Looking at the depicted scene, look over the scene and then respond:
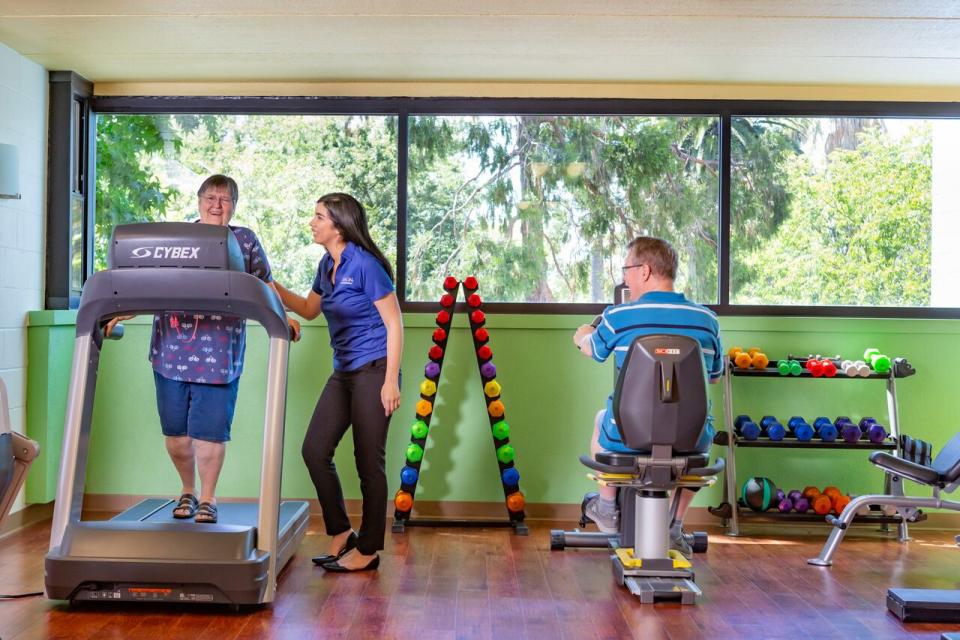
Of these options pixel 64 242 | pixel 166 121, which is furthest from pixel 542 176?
pixel 64 242

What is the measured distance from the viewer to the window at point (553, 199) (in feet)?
17.0

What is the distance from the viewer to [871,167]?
519 centimetres

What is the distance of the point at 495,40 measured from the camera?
14.0 ft

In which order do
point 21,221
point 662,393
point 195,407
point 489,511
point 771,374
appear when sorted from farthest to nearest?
point 489,511, point 771,374, point 21,221, point 195,407, point 662,393

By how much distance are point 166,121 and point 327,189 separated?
97 centimetres

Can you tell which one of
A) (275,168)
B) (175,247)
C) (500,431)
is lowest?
(500,431)

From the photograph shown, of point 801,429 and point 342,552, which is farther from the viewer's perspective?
point 801,429

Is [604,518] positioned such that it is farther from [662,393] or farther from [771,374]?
[771,374]

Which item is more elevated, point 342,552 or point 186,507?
point 186,507

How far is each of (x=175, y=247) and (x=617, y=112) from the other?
274 cm

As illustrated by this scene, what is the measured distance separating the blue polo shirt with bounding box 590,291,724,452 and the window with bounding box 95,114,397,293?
190 cm

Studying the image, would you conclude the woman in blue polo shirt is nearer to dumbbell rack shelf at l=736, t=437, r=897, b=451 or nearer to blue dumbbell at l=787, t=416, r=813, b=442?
dumbbell rack shelf at l=736, t=437, r=897, b=451

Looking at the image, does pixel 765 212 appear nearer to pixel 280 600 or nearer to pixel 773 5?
pixel 773 5

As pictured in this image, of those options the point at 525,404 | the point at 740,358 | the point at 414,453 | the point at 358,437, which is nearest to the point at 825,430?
the point at 740,358
